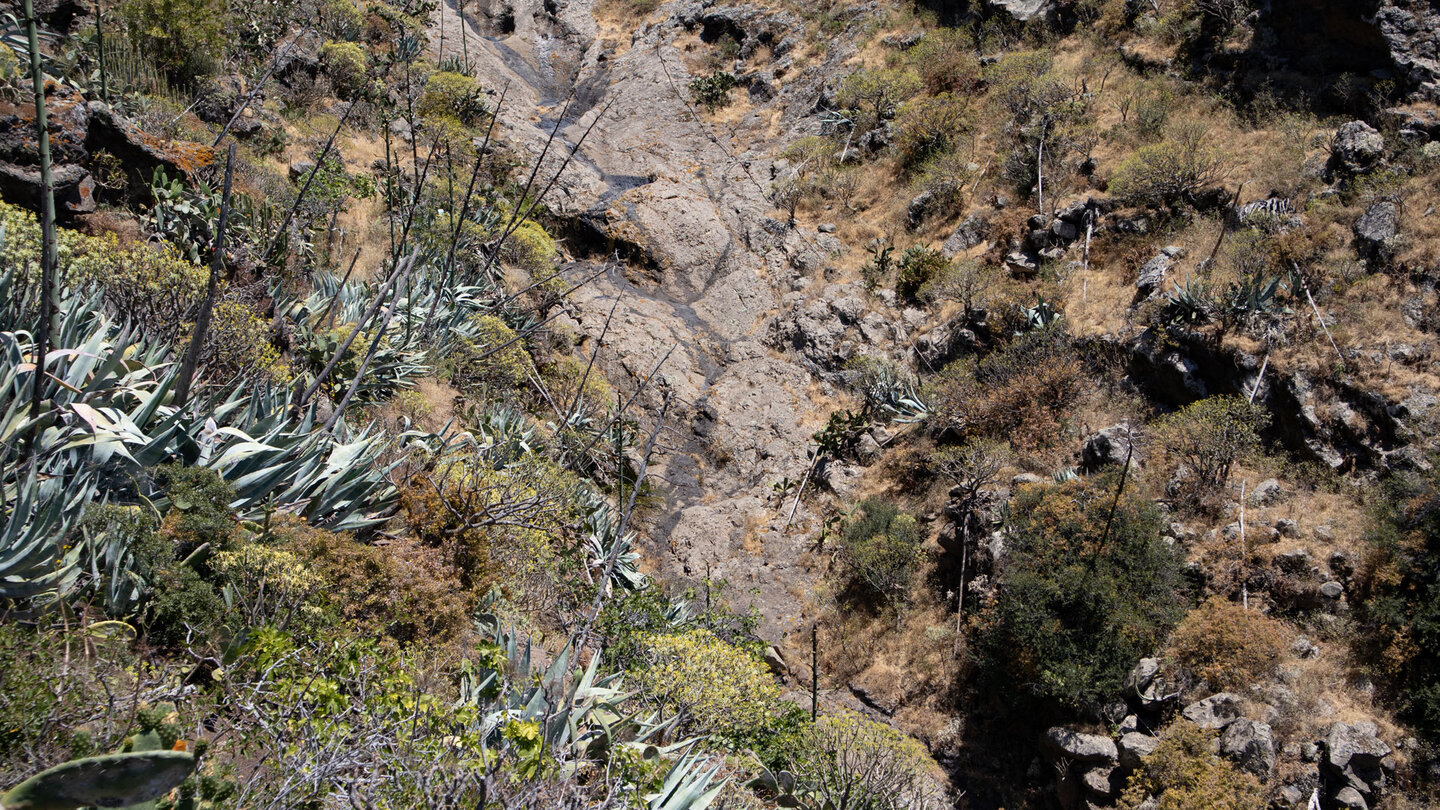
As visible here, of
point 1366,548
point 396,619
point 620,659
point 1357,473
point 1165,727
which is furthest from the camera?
point 1357,473

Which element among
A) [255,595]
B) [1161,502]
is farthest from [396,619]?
[1161,502]

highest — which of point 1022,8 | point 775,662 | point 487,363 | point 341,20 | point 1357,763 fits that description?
point 1022,8

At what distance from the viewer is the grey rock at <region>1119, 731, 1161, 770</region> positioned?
26.4 ft

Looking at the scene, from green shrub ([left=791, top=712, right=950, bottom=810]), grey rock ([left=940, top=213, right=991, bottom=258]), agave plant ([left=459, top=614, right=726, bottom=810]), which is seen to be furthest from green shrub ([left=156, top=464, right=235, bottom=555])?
grey rock ([left=940, top=213, right=991, bottom=258])

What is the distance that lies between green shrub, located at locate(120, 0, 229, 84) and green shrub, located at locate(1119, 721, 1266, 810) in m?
18.2

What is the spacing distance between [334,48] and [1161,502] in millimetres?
18878

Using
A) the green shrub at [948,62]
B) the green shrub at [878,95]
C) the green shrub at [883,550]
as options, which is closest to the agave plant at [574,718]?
the green shrub at [883,550]

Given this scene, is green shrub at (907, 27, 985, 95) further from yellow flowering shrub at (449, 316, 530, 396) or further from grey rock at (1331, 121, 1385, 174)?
yellow flowering shrub at (449, 316, 530, 396)

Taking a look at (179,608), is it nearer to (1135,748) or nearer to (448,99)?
(1135,748)

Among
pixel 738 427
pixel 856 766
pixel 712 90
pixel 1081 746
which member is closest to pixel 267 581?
pixel 856 766

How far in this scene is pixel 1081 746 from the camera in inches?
332

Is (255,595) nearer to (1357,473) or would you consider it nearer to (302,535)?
(302,535)

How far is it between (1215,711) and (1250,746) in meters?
0.49

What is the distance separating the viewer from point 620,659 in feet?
22.0
